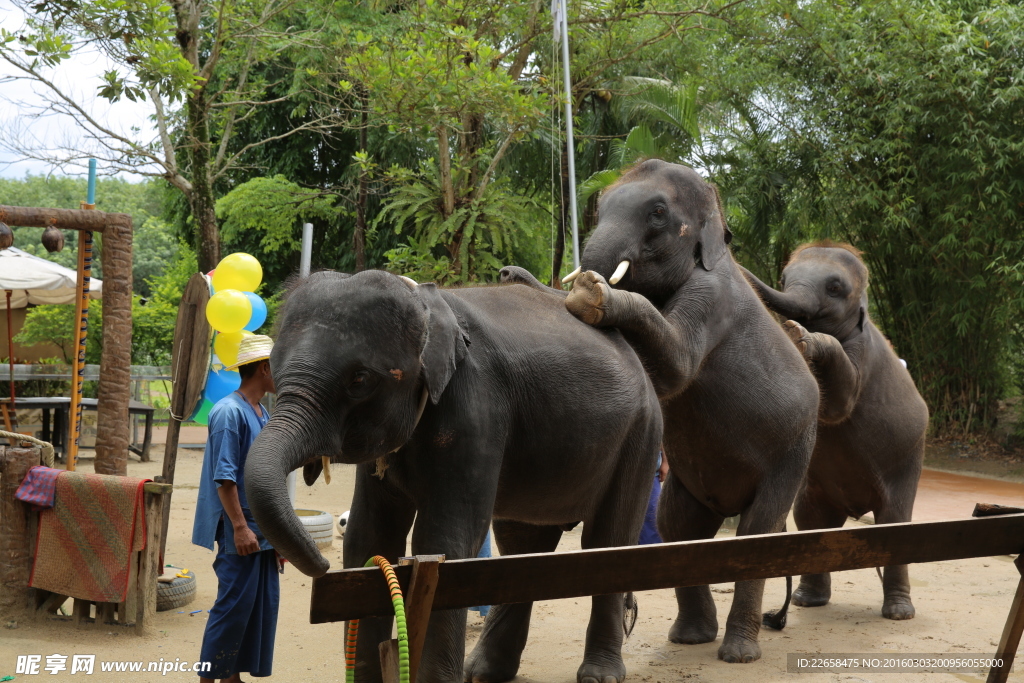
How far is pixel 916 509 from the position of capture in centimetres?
1000

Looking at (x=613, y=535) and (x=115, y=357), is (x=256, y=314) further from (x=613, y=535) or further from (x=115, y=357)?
(x=613, y=535)

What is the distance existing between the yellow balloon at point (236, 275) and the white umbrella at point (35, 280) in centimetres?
690

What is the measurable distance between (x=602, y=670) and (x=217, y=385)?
350 centimetres

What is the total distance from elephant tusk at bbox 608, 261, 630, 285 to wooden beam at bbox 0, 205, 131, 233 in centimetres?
345

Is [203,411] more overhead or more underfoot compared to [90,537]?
more overhead

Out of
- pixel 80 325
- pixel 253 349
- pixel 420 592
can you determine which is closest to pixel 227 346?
pixel 80 325

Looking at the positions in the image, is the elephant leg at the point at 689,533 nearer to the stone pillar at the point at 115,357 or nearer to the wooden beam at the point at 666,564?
the wooden beam at the point at 666,564

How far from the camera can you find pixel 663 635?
15.7ft

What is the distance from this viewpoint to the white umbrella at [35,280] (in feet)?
38.7

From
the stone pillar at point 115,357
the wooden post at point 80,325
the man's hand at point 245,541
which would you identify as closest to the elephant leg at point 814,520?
the man's hand at point 245,541

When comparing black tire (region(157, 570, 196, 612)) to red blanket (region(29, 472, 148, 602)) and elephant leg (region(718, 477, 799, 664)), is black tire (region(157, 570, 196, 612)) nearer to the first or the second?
red blanket (region(29, 472, 148, 602))

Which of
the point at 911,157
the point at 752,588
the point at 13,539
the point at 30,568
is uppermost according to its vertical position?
the point at 911,157

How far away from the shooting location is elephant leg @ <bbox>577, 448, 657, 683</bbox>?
11.1 feet

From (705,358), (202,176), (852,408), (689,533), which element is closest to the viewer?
(705,358)
